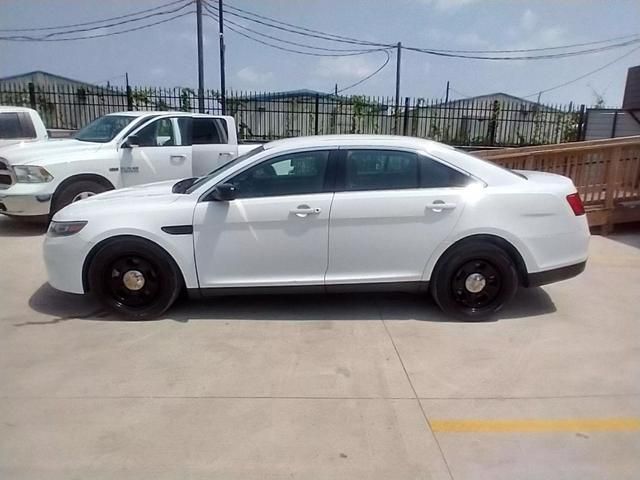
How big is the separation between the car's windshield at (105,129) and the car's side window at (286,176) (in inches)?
179

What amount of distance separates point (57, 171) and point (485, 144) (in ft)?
50.8

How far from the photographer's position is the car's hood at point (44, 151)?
654 cm

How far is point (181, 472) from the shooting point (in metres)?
2.27

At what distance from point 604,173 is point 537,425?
6.00 meters

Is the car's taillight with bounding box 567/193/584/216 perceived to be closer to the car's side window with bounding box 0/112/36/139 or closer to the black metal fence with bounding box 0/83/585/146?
the car's side window with bounding box 0/112/36/139

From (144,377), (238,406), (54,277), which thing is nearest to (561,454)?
(238,406)

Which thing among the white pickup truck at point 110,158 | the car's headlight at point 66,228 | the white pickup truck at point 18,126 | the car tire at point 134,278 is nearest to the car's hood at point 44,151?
the white pickup truck at point 110,158

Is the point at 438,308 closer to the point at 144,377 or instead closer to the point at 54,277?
the point at 144,377

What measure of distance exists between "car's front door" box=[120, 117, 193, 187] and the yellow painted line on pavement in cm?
622

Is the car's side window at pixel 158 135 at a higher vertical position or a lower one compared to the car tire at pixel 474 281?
higher

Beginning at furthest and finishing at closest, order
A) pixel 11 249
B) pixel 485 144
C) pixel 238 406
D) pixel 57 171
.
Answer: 1. pixel 485 144
2. pixel 57 171
3. pixel 11 249
4. pixel 238 406

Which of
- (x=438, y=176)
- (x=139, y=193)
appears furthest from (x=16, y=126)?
(x=438, y=176)

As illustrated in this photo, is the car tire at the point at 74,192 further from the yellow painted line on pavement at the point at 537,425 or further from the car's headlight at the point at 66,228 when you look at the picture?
the yellow painted line on pavement at the point at 537,425

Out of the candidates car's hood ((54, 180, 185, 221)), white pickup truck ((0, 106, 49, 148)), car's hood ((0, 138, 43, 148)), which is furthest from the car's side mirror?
white pickup truck ((0, 106, 49, 148))
